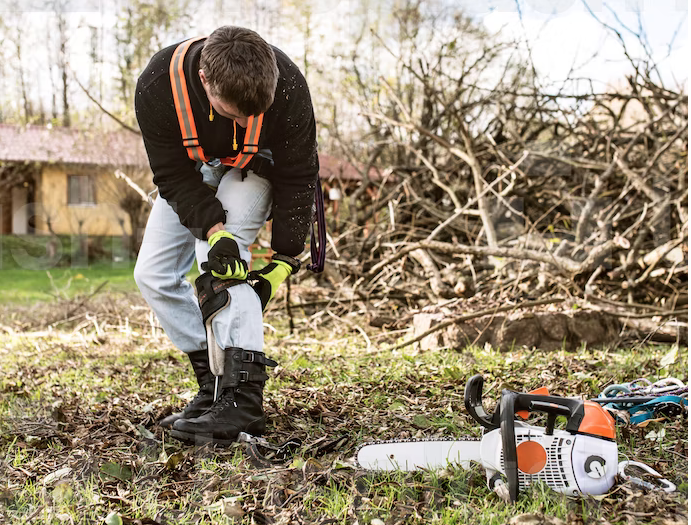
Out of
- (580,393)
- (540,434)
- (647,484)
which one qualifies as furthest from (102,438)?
(580,393)

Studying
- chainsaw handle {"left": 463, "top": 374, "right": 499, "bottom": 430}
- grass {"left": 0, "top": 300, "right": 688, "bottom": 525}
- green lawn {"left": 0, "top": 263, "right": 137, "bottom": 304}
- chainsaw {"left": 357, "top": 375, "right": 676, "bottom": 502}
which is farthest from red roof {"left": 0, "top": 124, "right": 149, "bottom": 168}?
chainsaw {"left": 357, "top": 375, "right": 676, "bottom": 502}

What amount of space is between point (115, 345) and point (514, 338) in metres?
2.68

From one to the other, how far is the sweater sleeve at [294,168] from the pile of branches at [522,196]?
1977mm

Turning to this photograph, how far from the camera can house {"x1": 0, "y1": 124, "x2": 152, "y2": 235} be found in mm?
13086

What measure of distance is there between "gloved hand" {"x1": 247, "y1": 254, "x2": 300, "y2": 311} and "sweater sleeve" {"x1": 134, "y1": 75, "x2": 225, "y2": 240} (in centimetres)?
24

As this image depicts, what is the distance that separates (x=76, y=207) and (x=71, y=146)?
1.89 m

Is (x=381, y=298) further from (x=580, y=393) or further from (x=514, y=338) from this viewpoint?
(x=580, y=393)

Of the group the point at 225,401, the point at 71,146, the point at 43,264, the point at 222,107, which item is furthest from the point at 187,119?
the point at 43,264

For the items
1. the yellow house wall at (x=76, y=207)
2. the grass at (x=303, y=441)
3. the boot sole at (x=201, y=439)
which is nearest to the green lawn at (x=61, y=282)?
the yellow house wall at (x=76, y=207)

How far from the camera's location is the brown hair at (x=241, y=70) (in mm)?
1835

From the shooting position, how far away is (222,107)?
1.94 m

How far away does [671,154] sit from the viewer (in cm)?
527

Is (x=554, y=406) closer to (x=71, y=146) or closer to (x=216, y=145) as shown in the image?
(x=216, y=145)

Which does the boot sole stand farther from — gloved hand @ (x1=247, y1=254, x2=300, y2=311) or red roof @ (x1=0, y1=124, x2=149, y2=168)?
red roof @ (x1=0, y1=124, x2=149, y2=168)
